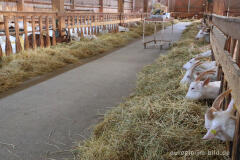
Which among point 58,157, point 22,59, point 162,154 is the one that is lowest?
point 58,157

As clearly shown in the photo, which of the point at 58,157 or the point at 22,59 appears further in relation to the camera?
the point at 22,59

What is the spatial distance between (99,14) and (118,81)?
5.75 meters

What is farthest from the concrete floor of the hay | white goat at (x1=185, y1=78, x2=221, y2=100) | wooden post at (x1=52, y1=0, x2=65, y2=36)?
wooden post at (x1=52, y1=0, x2=65, y2=36)

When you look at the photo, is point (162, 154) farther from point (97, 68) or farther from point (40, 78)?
point (97, 68)

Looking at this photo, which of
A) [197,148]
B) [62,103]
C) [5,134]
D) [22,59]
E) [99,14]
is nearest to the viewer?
[197,148]

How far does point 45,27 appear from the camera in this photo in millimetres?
7207

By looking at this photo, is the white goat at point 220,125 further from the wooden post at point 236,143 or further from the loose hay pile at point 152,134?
the loose hay pile at point 152,134

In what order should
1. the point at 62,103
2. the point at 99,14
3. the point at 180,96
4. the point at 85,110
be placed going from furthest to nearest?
the point at 99,14, the point at 62,103, the point at 85,110, the point at 180,96

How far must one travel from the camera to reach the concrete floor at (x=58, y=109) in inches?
77.5

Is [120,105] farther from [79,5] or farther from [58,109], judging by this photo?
[79,5]

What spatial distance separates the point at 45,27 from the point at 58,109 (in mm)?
5193

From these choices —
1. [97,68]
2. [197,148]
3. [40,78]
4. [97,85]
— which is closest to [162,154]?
[197,148]

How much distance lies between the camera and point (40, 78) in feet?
12.9

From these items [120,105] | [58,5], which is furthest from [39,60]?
[120,105]
